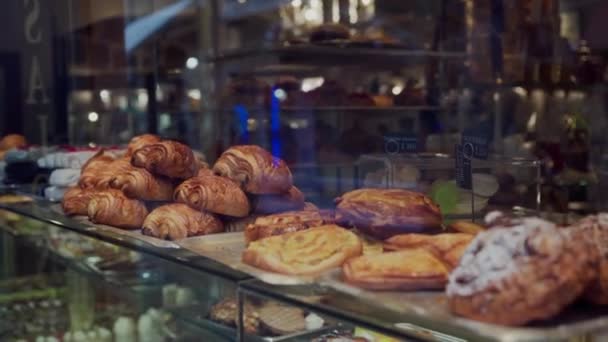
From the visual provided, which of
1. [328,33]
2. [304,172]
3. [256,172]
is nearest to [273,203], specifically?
[256,172]

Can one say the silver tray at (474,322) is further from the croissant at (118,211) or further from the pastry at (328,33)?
the pastry at (328,33)

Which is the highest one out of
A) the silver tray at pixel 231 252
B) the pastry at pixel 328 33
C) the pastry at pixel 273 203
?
the pastry at pixel 328 33

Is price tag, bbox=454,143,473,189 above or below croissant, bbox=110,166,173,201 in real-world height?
above

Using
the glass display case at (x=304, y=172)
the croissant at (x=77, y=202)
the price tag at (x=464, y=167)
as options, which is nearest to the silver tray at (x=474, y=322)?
the glass display case at (x=304, y=172)

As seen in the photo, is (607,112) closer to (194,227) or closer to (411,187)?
(411,187)

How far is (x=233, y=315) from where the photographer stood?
5.23 feet

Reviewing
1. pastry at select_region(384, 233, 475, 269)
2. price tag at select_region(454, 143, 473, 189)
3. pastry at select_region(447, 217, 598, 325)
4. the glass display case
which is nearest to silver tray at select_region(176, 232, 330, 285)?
the glass display case

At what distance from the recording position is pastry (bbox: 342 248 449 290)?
3.18 feet

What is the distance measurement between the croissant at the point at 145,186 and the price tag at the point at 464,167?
0.61m

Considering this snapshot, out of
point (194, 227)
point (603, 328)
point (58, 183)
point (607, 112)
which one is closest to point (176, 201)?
point (194, 227)

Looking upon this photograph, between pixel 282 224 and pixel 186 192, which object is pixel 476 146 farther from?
pixel 186 192

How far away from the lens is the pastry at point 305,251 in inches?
43.0

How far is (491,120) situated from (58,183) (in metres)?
2.50

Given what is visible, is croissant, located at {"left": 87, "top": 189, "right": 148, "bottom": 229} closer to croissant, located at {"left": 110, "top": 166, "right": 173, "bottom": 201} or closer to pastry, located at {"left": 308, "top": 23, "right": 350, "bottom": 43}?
croissant, located at {"left": 110, "top": 166, "right": 173, "bottom": 201}
